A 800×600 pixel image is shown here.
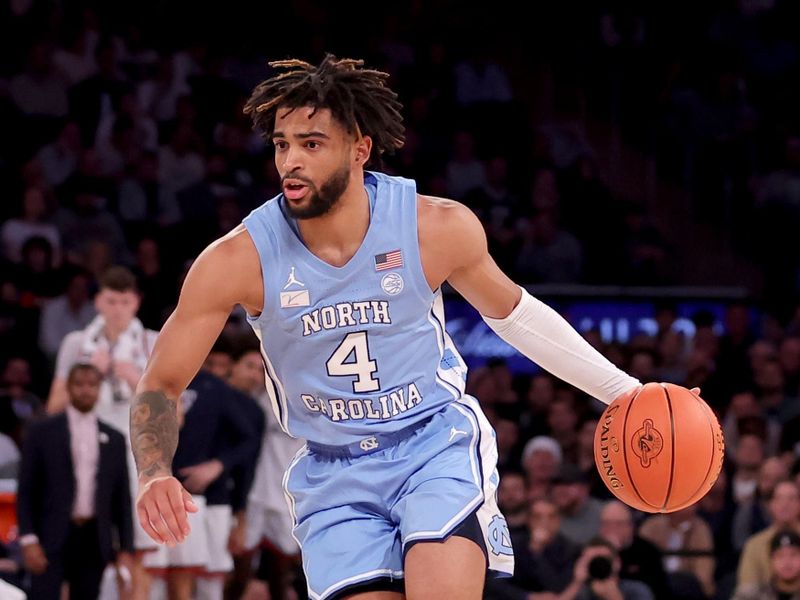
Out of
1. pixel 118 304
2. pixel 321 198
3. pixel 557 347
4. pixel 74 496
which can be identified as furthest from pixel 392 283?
pixel 74 496

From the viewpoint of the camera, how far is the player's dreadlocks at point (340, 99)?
403cm

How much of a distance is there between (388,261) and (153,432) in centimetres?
74

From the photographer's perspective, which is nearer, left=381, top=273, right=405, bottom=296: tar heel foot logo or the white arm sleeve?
left=381, top=273, right=405, bottom=296: tar heel foot logo

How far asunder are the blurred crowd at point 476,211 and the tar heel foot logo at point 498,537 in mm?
4204

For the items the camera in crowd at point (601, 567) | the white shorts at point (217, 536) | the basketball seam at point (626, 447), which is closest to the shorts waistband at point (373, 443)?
the basketball seam at point (626, 447)

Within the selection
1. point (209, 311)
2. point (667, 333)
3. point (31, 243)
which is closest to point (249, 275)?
point (209, 311)

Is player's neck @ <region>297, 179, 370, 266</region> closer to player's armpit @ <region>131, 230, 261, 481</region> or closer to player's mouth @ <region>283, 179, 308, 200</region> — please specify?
player's mouth @ <region>283, 179, 308, 200</region>

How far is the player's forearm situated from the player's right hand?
0.39 ft

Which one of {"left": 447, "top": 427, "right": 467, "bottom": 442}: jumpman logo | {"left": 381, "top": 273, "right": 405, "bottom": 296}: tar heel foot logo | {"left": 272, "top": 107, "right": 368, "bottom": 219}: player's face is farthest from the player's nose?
{"left": 447, "top": 427, "right": 467, "bottom": 442}: jumpman logo

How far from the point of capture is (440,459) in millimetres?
3990

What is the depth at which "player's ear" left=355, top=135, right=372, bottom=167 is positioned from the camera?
4109 mm

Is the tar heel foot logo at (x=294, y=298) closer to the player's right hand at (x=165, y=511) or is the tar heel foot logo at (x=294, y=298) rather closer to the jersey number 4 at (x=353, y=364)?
the jersey number 4 at (x=353, y=364)

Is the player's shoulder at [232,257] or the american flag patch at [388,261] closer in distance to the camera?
the player's shoulder at [232,257]

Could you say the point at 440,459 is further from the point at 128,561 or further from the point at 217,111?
the point at 217,111
